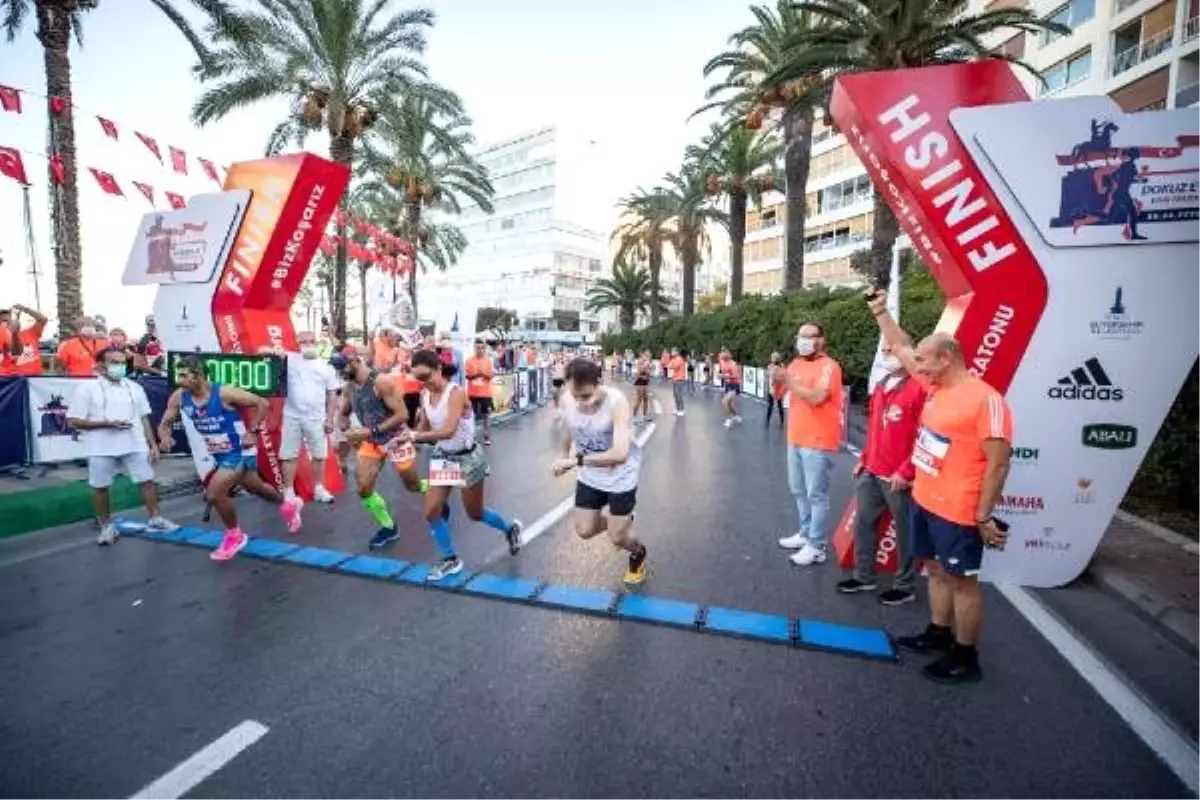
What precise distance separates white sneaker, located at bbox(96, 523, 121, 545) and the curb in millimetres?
8369

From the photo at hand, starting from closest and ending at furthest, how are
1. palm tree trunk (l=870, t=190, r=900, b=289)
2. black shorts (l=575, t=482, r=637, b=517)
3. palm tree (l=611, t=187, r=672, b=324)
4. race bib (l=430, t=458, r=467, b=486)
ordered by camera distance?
black shorts (l=575, t=482, r=637, b=517) < race bib (l=430, t=458, r=467, b=486) < palm tree trunk (l=870, t=190, r=900, b=289) < palm tree (l=611, t=187, r=672, b=324)

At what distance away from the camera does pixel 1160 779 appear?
2707 millimetres

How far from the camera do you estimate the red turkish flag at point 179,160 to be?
11.0 m

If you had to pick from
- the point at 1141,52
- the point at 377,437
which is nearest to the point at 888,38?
the point at 377,437

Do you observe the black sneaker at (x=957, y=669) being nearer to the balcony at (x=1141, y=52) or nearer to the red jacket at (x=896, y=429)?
the red jacket at (x=896, y=429)

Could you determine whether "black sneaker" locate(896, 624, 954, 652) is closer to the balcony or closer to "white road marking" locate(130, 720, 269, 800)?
"white road marking" locate(130, 720, 269, 800)

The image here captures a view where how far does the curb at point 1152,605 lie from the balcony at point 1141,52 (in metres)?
31.2

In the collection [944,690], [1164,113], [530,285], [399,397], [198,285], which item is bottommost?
[944,690]

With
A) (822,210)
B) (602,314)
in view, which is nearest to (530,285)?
(602,314)

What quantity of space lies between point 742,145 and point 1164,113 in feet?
90.9

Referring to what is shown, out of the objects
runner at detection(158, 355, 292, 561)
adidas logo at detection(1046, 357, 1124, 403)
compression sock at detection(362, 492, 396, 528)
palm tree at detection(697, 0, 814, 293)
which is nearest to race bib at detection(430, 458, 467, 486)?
compression sock at detection(362, 492, 396, 528)

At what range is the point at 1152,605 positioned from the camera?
412 cm

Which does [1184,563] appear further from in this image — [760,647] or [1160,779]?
[760,647]

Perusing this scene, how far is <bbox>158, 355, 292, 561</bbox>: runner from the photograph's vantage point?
554 centimetres
